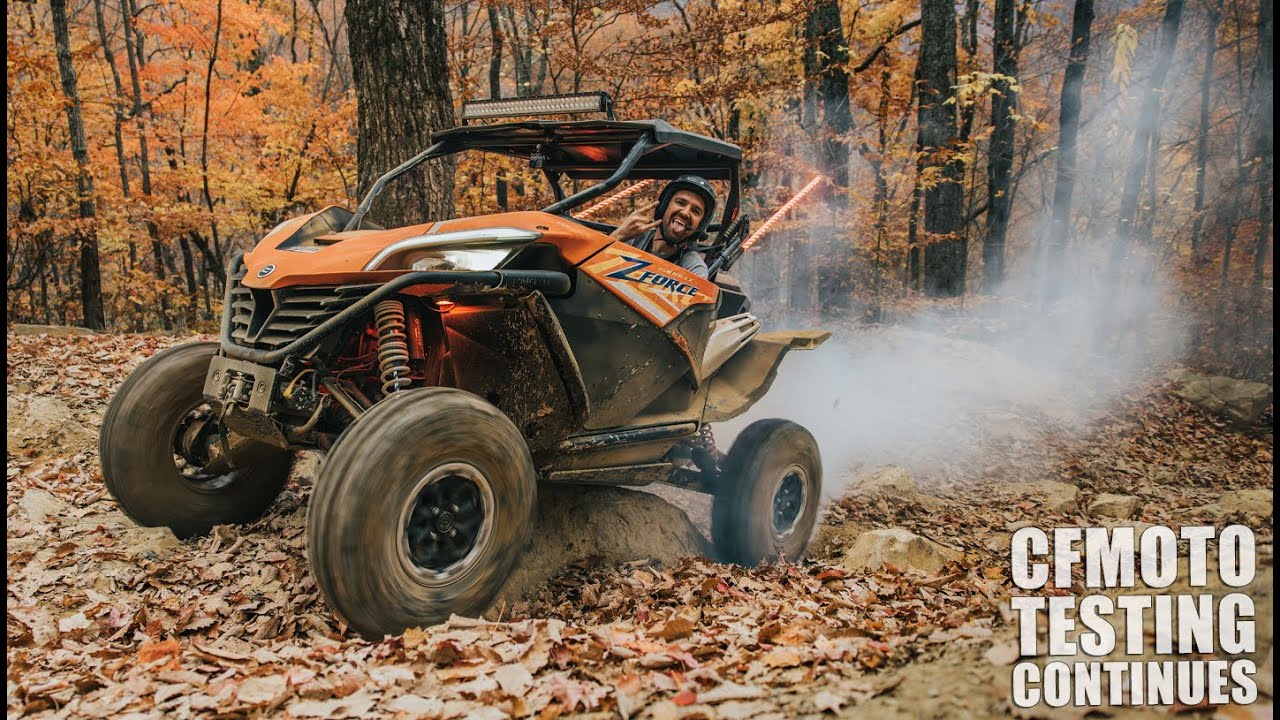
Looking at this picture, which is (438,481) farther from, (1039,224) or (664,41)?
(1039,224)

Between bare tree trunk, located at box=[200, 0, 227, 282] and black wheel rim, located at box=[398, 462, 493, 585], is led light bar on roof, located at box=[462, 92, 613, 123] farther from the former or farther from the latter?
bare tree trunk, located at box=[200, 0, 227, 282]

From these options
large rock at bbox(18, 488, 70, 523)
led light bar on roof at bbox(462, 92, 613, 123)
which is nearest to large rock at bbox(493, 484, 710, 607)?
led light bar on roof at bbox(462, 92, 613, 123)

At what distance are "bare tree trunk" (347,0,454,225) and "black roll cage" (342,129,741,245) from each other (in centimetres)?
132

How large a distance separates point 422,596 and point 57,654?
1.45 meters

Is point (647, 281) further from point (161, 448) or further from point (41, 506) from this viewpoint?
point (41, 506)

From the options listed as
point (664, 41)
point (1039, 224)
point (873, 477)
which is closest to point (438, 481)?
point (873, 477)

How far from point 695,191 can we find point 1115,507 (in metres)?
5.10

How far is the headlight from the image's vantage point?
3.41 metres

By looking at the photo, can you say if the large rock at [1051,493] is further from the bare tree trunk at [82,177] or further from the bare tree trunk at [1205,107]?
the bare tree trunk at [82,177]

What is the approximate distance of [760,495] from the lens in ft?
16.8

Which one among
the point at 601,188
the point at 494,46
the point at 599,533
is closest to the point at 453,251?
the point at 601,188

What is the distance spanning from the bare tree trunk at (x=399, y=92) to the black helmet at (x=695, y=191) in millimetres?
2429

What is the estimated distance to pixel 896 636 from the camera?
2883 millimetres

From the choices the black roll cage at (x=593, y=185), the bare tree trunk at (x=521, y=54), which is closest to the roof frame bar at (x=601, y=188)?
the black roll cage at (x=593, y=185)
